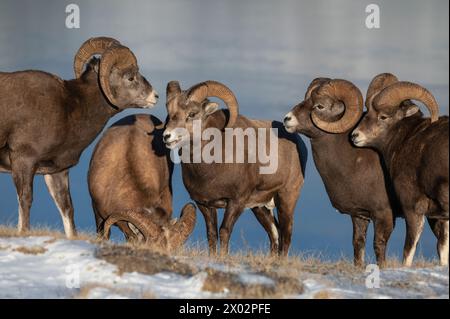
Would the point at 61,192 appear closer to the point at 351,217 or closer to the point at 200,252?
the point at 200,252

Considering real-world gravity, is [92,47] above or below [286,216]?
above

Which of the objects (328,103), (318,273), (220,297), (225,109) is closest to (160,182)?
(225,109)

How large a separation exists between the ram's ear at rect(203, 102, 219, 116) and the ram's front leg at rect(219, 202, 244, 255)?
184cm

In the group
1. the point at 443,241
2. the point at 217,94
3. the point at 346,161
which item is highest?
the point at 217,94

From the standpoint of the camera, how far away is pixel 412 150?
15281 millimetres

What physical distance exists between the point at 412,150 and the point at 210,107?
401 cm

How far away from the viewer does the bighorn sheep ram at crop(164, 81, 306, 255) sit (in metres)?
16.8

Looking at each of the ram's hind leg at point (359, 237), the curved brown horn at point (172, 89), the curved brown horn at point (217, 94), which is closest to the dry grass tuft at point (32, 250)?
the curved brown horn at point (172, 89)

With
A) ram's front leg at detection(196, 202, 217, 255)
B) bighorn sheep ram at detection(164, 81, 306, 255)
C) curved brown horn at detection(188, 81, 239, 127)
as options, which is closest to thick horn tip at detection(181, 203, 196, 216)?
bighorn sheep ram at detection(164, 81, 306, 255)

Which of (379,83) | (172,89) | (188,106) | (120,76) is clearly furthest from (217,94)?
(379,83)

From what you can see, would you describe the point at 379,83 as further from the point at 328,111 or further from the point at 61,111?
the point at 61,111

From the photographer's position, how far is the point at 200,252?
15.7 m

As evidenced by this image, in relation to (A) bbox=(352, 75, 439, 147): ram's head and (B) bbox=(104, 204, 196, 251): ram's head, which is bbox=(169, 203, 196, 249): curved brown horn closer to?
(B) bbox=(104, 204, 196, 251): ram's head

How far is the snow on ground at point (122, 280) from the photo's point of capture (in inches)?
481
